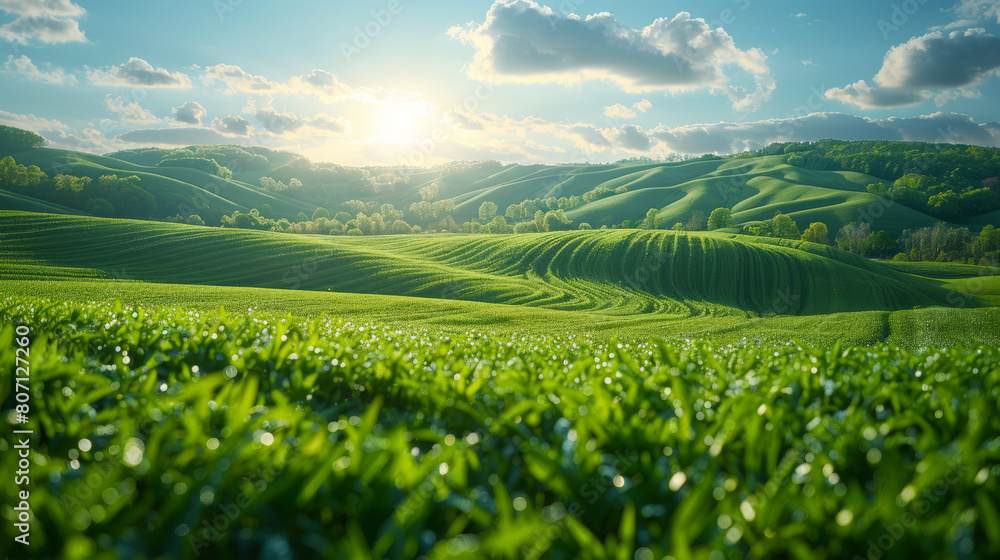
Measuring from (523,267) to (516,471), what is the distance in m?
58.2

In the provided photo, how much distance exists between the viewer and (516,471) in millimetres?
2299

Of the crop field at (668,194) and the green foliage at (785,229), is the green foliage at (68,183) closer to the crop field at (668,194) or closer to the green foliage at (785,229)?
the crop field at (668,194)

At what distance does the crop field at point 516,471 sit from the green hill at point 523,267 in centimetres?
3993

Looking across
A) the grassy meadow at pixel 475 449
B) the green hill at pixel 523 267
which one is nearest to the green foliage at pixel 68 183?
the green hill at pixel 523 267

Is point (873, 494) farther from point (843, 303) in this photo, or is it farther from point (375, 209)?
point (375, 209)

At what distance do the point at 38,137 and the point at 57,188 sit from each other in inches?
2063

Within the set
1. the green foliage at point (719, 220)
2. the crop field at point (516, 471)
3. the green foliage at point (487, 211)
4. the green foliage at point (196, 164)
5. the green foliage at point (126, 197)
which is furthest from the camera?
the green foliage at point (196, 164)

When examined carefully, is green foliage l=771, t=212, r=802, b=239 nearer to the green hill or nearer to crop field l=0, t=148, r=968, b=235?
crop field l=0, t=148, r=968, b=235

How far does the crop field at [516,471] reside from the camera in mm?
1584

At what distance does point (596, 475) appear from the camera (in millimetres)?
2088

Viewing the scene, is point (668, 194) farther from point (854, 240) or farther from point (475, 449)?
point (475, 449)

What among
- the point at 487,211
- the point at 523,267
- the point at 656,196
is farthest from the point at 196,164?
the point at 523,267

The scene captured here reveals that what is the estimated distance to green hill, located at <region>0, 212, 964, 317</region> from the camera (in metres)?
46.9

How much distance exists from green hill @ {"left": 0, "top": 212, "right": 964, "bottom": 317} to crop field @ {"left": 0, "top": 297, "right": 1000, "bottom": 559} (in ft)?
131
